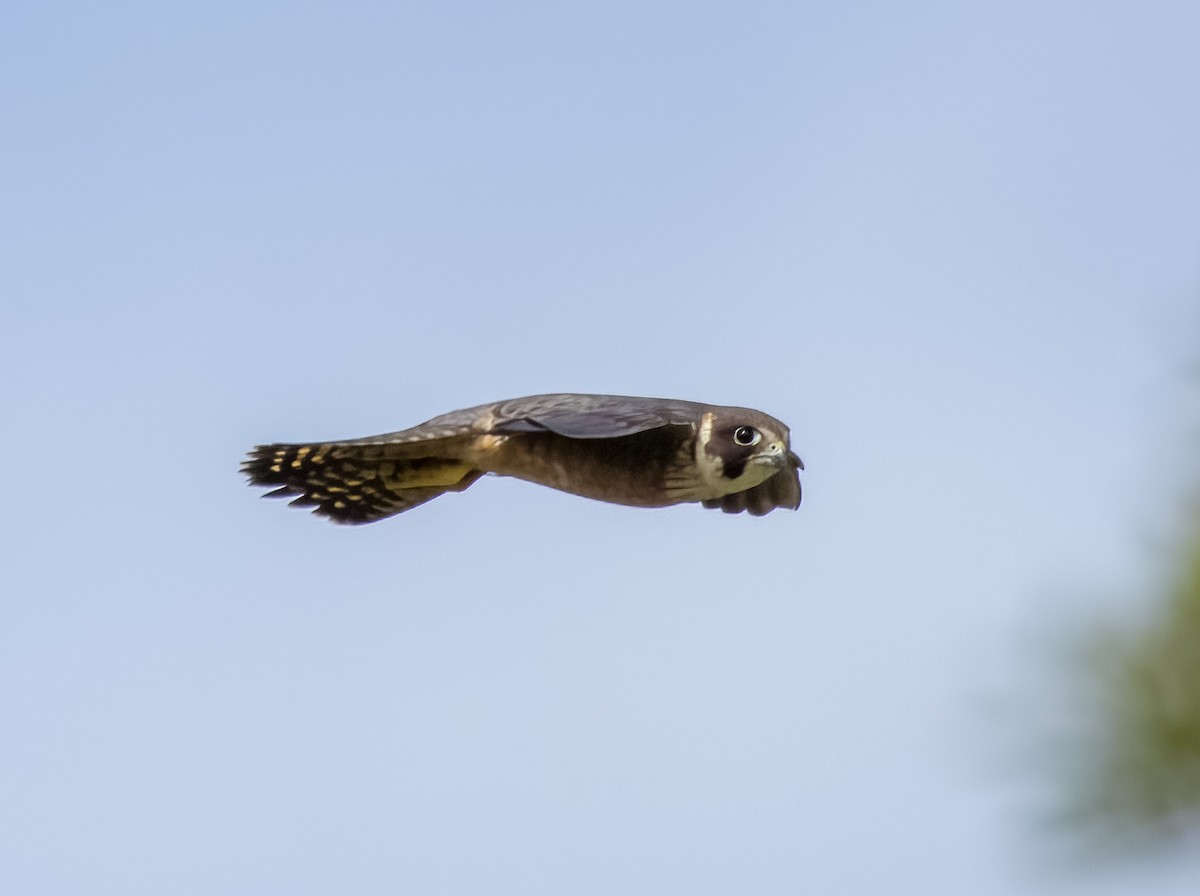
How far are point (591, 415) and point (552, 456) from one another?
0.81m

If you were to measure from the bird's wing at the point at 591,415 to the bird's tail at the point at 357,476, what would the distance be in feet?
2.00

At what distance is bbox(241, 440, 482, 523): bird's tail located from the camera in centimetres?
874

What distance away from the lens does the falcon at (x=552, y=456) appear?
8.15 m

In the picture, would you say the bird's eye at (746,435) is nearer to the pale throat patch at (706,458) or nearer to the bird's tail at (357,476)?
the pale throat patch at (706,458)

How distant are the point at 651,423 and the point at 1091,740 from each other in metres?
4.14

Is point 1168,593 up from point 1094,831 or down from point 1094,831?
up

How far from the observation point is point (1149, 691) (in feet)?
12.2

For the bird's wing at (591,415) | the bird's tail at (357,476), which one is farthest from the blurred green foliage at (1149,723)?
the bird's tail at (357,476)

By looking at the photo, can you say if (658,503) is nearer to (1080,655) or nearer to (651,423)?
(651,423)

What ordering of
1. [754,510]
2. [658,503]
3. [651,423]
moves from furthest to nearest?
[754,510] → [658,503] → [651,423]

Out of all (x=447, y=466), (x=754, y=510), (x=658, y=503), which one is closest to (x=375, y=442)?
(x=447, y=466)

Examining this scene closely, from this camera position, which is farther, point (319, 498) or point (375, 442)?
point (319, 498)

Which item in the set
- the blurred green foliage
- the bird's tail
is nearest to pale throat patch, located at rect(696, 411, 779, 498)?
the bird's tail

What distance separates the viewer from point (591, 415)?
7703mm
